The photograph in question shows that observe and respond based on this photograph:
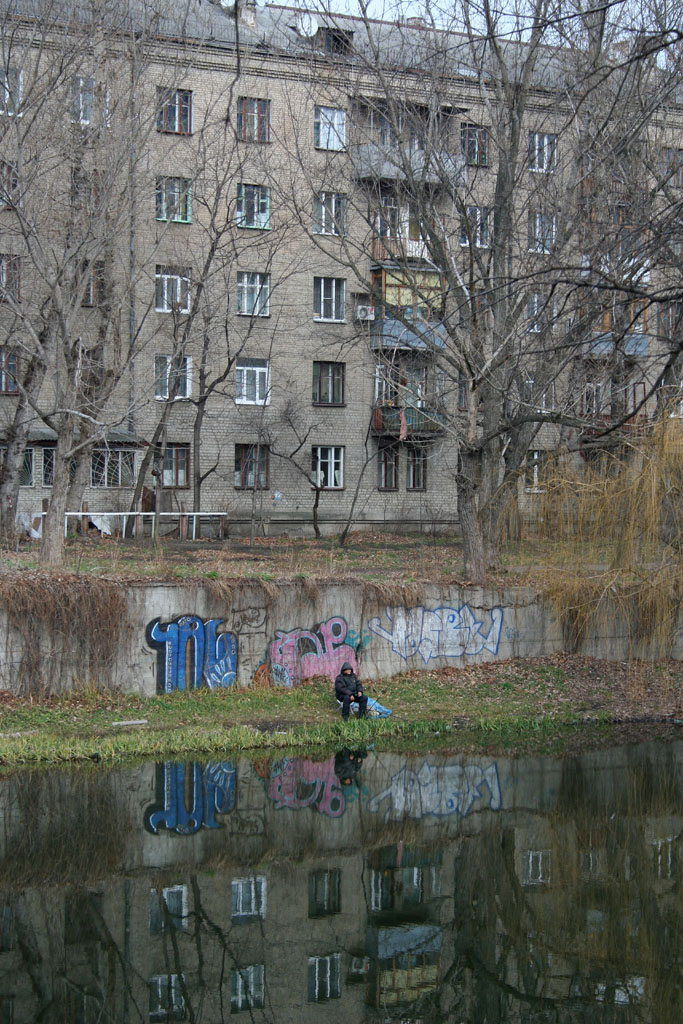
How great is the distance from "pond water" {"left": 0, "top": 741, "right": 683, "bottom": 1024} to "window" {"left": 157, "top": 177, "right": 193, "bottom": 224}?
12564 millimetres

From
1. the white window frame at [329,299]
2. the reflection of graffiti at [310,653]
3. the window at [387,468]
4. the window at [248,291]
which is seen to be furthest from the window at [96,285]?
the window at [387,468]

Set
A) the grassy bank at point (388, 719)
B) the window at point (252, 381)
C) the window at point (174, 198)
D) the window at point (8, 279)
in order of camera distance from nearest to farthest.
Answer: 1. the grassy bank at point (388, 719)
2. the window at point (8, 279)
3. the window at point (174, 198)
4. the window at point (252, 381)

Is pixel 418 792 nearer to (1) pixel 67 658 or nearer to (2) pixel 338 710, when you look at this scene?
(2) pixel 338 710

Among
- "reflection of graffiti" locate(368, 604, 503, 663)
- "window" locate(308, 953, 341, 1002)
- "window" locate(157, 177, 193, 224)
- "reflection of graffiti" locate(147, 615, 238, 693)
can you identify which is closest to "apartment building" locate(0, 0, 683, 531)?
"window" locate(157, 177, 193, 224)

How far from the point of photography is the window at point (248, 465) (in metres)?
34.4

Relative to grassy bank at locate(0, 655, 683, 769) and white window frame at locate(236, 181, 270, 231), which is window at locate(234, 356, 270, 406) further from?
grassy bank at locate(0, 655, 683, 769)

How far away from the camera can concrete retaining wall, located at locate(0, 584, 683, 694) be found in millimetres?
17047

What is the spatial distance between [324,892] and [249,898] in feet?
2.61

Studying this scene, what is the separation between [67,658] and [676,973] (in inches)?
417

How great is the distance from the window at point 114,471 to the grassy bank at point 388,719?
16084 millimetres

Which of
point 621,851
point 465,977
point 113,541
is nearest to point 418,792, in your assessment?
point 621,851

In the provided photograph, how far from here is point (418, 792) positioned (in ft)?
46.2

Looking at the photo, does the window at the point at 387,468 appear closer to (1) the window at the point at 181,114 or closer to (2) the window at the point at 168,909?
(1) the window at the point at 181,114

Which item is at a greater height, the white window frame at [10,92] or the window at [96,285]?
the white window frame at [10,92]
